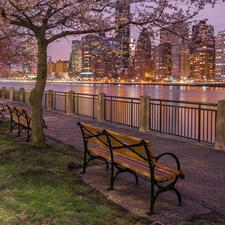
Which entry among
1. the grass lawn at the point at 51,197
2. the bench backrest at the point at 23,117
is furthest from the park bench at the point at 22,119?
the grass lawn at the point at 51,197

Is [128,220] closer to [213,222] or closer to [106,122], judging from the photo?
[213,222]

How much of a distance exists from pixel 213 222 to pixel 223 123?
5.20 meters

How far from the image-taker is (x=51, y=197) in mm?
5176

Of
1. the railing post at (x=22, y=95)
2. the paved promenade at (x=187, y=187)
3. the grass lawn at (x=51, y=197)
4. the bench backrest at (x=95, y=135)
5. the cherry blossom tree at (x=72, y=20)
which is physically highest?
the cherry blossom tree at (x=72, y=20)

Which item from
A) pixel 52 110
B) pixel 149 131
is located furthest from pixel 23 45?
pixel 149 131

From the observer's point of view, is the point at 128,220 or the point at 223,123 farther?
the point at 223,123

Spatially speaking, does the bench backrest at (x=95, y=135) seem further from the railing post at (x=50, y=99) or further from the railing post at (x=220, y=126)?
the railing post at (x=50, y=99)

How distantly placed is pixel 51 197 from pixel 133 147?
142 cm

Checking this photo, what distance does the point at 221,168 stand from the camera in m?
7.50

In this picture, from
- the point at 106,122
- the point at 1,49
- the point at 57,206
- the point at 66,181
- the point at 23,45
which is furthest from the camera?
the point at 23,45

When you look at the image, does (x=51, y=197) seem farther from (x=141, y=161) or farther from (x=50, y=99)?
(x=50, y=99)

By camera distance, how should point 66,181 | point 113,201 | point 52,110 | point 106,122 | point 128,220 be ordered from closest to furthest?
point 128,220, point 113,201, point 66,181, point 106,122, point 52,110

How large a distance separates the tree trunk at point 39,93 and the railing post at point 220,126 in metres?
4.59

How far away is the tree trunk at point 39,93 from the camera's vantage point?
849 cm
